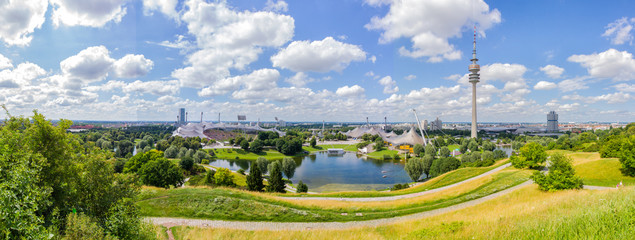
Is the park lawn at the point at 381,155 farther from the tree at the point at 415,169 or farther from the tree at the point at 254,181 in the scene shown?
the tree at the point at 254,181

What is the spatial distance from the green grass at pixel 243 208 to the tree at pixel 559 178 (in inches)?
210

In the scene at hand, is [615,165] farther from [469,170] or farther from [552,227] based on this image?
[552,227]

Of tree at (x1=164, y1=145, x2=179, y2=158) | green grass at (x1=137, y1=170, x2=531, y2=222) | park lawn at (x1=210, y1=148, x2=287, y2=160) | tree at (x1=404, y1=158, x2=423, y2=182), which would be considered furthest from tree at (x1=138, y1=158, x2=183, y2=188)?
park lawn at (x1=210, y1=148, x2=287, y2=160)

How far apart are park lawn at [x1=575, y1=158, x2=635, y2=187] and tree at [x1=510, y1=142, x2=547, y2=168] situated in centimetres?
308

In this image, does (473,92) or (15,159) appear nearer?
(15,159)

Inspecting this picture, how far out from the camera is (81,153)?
26.3ft

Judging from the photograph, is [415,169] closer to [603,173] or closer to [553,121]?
[603,173]

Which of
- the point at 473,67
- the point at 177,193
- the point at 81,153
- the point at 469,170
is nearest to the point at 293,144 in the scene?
the point at 469,170

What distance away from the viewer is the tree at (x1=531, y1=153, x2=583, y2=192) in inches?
672

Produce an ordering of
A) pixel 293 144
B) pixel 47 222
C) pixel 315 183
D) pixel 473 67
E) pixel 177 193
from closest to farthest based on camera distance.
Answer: pixel 47 222 < pixel 177 193 < pixel 315 183 < pixel 293 144 < pixel 473 67

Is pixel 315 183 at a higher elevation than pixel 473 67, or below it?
below

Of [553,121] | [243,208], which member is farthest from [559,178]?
[553,121]

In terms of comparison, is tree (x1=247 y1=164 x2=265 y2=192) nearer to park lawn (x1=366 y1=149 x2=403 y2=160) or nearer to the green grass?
the green grass

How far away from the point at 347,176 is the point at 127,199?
144 feet
